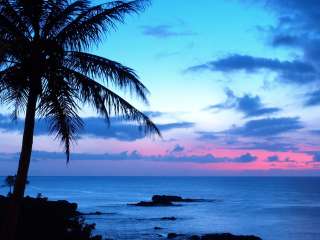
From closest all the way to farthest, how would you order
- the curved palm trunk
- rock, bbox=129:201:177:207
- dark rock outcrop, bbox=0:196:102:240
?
the curved palm trunk < dark rock outcrop, bbox=0:196:102:240 < rock, bbox=129:201:177:207

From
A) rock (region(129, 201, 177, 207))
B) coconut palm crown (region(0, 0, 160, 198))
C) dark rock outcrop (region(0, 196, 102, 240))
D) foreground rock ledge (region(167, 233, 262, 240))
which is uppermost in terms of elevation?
coconut palm crown (region(0, 0, 160, 198))

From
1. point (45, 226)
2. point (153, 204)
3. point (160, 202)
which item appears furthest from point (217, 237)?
point (160, 202)

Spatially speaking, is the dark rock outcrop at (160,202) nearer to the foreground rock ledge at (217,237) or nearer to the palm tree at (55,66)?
the foreground rock ledge at (217,237)

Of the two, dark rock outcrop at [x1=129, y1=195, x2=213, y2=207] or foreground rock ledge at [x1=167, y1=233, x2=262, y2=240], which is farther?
dark rock outcrop at [x1=129, y1=195, x2=213, y2=207]

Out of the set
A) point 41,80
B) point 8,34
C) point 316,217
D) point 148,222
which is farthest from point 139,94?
point 316,217

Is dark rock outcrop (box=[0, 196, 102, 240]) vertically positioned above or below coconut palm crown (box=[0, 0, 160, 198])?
below

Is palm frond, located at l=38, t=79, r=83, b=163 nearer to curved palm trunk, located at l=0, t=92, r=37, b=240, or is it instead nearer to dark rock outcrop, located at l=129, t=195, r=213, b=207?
curved palm trunk, located at l=0, t=92, r=37, b=240

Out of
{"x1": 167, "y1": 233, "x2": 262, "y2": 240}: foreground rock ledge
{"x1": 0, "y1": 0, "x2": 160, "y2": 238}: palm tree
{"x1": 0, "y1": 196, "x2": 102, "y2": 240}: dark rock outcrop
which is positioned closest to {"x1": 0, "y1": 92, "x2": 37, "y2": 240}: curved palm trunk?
{"x1": 0, "y1": 0, "x2": 160, "y2": 238}: palm tree

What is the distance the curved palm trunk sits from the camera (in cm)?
1087

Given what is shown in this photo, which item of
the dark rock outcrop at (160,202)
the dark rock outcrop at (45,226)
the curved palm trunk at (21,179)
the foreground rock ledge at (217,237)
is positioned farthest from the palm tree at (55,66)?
the dark rock outcrop at (160,202)

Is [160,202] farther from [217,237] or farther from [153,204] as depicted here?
[217,237]

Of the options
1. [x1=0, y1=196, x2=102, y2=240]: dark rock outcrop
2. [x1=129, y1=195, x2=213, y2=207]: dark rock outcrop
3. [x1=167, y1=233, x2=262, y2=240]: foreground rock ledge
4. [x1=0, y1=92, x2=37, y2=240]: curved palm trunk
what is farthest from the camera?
[x1=129, y1=195, x2=213, y2=207]: dark rock outcrop

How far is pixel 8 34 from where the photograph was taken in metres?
11.8

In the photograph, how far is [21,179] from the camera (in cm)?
1116
